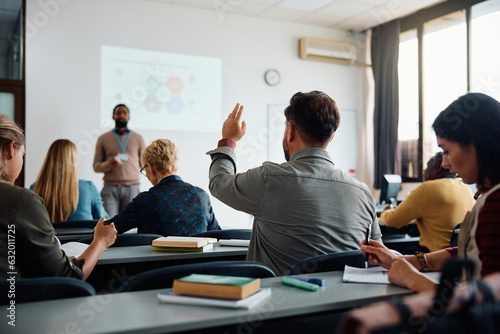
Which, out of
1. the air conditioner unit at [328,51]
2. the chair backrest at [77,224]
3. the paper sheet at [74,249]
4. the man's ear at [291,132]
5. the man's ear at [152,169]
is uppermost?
the air conditioner unit at [328,51]

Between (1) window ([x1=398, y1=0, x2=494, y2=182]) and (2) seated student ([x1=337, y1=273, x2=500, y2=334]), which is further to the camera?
(1) window ([x1=398, y1=0, x2=494, y2=182])

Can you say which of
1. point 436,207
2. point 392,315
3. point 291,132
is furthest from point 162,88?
point 392,315

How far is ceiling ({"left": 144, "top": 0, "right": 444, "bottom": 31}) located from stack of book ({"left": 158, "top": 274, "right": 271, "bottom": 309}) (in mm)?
5657

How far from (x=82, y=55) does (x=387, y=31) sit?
443 centimetres

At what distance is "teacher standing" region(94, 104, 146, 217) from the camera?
5.64m

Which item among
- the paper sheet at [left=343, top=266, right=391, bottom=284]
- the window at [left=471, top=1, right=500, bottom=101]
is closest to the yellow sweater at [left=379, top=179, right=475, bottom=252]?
the paper sheet at [left=343, top=266, right=391, bottom=284]

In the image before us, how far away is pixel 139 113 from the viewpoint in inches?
241

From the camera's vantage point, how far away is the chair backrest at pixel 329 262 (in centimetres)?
164

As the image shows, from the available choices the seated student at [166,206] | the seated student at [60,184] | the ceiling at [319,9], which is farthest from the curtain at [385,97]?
the seated student at [60,184]

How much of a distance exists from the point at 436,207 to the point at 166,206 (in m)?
1.86

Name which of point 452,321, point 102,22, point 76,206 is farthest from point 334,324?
point 102,22

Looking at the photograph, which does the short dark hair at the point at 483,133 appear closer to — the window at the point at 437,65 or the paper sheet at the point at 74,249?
the paper sheet at the point at 74,249

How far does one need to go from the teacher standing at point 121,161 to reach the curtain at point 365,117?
147 inches

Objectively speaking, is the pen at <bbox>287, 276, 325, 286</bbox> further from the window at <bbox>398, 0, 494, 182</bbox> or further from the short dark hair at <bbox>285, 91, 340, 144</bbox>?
the window at <bbox>398, 0, 494, 182</bbox>
